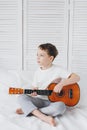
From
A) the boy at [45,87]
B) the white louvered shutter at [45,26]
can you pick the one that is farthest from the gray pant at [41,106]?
the white louvered shutter at [45,26]

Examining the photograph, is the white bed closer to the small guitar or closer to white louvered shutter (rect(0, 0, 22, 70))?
the small guitar

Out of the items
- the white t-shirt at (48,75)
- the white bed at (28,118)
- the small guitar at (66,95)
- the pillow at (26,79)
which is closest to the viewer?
the white bed at (28,118)

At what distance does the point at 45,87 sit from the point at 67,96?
Result: 0.60 feet

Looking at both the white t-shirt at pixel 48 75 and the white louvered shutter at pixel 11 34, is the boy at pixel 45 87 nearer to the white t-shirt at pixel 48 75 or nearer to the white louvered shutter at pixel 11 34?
the white t-shirt at pixel 48 75

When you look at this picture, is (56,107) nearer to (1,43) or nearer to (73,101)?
(73,101)

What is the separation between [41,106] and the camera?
1773mm

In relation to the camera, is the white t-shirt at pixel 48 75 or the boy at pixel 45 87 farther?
the white t-shirt at pixel 48 75

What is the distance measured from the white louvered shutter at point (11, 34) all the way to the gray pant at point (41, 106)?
1154 millimetres

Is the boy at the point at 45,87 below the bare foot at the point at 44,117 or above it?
above

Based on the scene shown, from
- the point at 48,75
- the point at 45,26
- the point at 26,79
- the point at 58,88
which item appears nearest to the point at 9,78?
the point at 26,79

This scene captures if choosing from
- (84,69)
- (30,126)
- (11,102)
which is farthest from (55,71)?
(84,69)

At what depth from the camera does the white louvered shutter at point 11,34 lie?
109 inches

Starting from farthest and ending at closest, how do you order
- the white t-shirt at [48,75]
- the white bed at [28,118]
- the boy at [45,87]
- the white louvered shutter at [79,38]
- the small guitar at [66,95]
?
the white louvered shutter at [79,38]
the white t-shirt at [48,75]
the small guitar at [66,95]
the boy at [45,87]
the white bed at [28,118]

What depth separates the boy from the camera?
1.62 m
